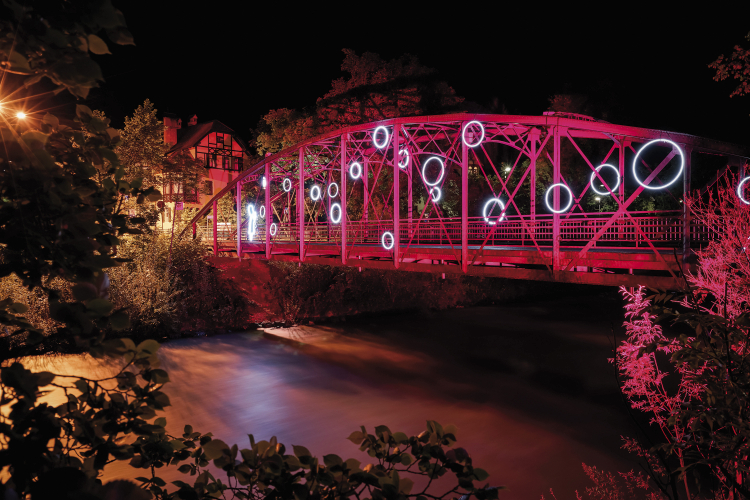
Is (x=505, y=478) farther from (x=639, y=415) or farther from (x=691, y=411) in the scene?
(x=691, y=411)

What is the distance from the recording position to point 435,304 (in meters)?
27.9

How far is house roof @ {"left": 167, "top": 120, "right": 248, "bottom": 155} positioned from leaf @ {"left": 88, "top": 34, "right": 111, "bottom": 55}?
125 ft

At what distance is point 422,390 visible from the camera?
46.1 feet

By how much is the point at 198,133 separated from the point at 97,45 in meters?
40.9

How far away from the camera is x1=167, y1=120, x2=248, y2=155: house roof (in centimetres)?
3744

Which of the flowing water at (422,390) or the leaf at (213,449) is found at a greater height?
the leaf at (213,449)

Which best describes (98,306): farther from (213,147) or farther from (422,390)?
(213,147)

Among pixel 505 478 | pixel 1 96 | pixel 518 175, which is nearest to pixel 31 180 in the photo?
pixel 1 96

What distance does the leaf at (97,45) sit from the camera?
4.12 ft

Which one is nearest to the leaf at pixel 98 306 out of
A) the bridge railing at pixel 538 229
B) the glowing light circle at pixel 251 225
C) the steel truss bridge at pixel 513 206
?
the bridge railing at pixel 538 229

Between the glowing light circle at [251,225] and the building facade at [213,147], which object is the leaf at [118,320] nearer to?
the glowing light circle at [251,225]

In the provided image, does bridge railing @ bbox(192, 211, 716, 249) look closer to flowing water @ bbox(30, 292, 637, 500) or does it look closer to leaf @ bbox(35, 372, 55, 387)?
leaf @ bbox(35, 372, 55, 387)

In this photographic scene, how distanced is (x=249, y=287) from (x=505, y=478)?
18162 millimetres

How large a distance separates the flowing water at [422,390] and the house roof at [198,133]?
2241cm
